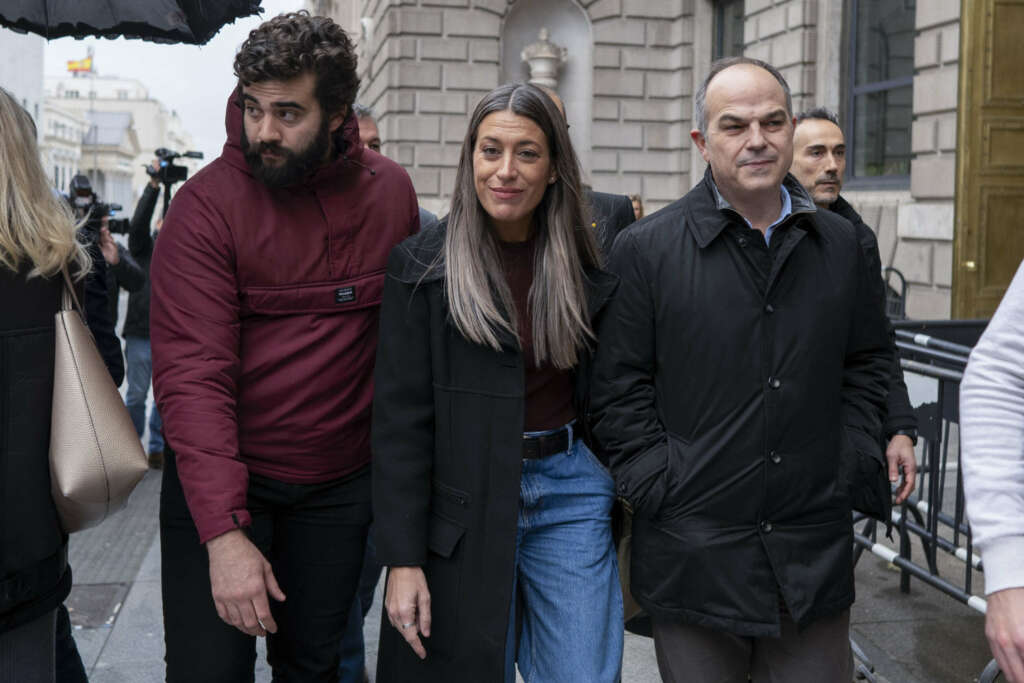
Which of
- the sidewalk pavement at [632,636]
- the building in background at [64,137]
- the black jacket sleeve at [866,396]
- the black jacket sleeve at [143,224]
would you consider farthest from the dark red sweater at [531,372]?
the building in background at [64,137]

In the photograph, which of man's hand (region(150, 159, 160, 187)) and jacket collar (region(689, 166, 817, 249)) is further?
man's hand (region(150, 159, 160, 187))

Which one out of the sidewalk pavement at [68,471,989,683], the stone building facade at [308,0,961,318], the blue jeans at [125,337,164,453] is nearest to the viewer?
the sidewalk pavement at [68,471,989,683]

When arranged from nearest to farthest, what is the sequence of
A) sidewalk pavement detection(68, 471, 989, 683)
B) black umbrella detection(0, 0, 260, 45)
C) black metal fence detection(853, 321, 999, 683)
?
1. black umbrella detection(0, 0, 260, 45)
2. black metal fence detection(853, 321, 999, 683)
3. sidewalk pavement detection(68, 471, 989, 683)

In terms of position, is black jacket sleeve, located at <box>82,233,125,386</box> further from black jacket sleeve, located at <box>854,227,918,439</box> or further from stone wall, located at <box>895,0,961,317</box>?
stone wall, located at <box>895,0,961,317</box>

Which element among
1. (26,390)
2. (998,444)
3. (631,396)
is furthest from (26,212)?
(998,444)

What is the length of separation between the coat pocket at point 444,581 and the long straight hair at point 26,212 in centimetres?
103

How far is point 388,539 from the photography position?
2.72 metres

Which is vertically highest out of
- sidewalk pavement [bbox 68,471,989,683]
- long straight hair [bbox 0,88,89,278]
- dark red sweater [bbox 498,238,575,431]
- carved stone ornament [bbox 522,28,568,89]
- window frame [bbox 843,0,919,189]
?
carved stone ornament [bbox 522,28,568,89]

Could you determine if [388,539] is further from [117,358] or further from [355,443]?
[117,358]

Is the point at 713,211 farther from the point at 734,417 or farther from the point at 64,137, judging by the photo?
the point at 64,137

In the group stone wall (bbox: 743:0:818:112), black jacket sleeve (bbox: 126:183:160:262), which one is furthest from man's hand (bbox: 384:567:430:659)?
stone wall (bbox: 743:0:818:112)

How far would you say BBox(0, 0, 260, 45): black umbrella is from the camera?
12.7 ft

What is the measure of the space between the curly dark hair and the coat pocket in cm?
107

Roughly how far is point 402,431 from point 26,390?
834 millimetres
